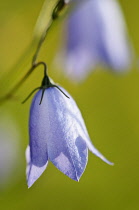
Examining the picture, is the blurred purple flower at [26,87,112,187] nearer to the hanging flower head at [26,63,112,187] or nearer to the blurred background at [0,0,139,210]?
the hanging flower head at [26,63,112,187]

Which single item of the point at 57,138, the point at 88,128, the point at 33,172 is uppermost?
the point at 57,138

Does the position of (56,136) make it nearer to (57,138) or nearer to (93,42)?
(57,138)

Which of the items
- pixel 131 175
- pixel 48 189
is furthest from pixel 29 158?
pixel 131 175

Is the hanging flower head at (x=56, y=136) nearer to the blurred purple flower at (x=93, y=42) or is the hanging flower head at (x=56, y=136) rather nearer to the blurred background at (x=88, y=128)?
the blurred background at (x=88, y=128)

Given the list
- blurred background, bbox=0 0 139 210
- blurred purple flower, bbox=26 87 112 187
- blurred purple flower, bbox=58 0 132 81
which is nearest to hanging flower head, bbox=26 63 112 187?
blurred purple flower, bbox=26 87 112 187

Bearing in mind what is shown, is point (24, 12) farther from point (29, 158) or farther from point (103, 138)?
point (29, 158)

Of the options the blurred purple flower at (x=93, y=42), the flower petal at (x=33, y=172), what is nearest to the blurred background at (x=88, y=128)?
the blurred purple flower at (x=93, y=42)

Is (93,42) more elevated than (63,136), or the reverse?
(93,42)

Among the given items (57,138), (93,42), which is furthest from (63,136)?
(93,42)

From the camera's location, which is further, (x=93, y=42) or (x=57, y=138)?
(x=93, y=42)
